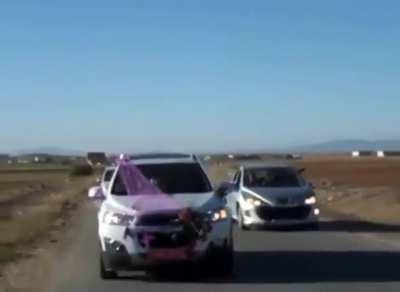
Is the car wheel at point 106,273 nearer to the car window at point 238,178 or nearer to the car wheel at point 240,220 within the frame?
the car wheel at point 240,220

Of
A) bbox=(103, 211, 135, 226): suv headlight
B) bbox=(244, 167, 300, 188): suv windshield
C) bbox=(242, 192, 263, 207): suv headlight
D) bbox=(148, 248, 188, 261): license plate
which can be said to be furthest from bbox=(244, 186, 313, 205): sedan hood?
bbox=(148, 248, 188, 261): license plate

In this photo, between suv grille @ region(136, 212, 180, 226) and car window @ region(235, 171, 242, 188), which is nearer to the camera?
suv grille @ region(136, 212, 180, 226)

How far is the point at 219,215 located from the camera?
15633 millimetres

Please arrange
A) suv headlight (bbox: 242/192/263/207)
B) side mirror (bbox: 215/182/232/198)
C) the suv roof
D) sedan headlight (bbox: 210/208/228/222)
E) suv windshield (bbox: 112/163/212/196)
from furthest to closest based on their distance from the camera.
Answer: suv headlight (bbox: 242/192/263/207)
the suv roof
suv windshield (bbox: 112/163/212/196)
side mirror (bbox: 215/182/232/198)
sedan headlight (bbox: 210/208/228/222)

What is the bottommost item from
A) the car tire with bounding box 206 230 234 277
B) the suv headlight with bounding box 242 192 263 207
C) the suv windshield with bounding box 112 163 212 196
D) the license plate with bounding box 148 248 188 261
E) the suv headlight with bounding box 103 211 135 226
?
the suv headlight with bounding box 242 192 263 207

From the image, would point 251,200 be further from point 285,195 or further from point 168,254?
point 168,254

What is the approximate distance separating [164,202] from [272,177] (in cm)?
1186

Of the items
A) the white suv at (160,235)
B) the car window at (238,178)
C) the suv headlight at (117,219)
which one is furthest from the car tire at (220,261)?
the car window at (238,178)

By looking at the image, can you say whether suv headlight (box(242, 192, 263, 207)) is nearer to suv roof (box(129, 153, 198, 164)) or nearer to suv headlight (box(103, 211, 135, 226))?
suv roof (box(129, 153, 198, 164))

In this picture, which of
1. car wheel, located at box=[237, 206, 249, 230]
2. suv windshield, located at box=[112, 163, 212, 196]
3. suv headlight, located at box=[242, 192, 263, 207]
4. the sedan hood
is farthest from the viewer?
car wheel, located at box=[237, 206, 249, 230]

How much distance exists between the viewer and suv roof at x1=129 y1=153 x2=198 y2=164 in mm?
17281

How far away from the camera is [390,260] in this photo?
1809cm

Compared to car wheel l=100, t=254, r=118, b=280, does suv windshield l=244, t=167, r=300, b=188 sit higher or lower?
higher

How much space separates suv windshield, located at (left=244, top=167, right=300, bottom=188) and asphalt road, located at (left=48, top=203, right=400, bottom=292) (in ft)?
5.32
